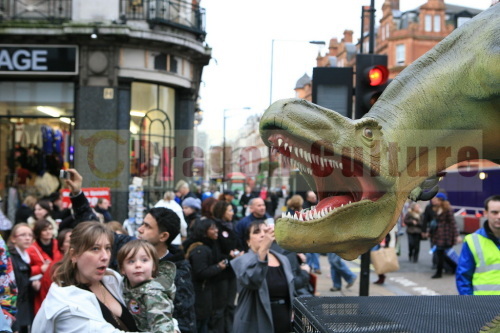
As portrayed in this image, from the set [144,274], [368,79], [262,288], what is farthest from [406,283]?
[144,274]

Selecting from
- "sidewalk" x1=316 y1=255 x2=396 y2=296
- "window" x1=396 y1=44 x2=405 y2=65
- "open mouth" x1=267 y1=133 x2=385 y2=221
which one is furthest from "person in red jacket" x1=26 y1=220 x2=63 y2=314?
"window" x1=396 y1=44 x2=405 y2=65

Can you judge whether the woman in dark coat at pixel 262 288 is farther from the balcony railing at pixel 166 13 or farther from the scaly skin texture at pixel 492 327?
the balcony railing at pixel 166 13

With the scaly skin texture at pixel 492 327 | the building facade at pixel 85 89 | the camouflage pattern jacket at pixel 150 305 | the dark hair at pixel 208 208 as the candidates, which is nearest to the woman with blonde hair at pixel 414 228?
the building facade at pixel 85 89

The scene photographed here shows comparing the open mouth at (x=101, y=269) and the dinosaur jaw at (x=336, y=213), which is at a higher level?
the dinosaur jaw at (x=336, y=213)

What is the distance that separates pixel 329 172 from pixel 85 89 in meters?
15.2

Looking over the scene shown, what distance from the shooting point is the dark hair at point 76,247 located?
2875 millimetres

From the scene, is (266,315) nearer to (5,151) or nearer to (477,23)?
(477,23)

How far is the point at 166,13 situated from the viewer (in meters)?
17.3

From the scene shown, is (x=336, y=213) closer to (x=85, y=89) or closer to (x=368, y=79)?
(x=368, y=79)

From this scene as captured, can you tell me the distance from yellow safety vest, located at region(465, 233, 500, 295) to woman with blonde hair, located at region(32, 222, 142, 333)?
268cm

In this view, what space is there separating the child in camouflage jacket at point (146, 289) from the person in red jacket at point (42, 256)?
2.13 meters

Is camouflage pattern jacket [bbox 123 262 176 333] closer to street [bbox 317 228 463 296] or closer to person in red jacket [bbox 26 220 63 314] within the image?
person in red jacket [bbox 26 220 63 314]

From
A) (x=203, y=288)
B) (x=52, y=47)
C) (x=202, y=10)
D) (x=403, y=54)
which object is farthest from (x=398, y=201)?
(x=403, y=54)

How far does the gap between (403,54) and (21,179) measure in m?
42.7
